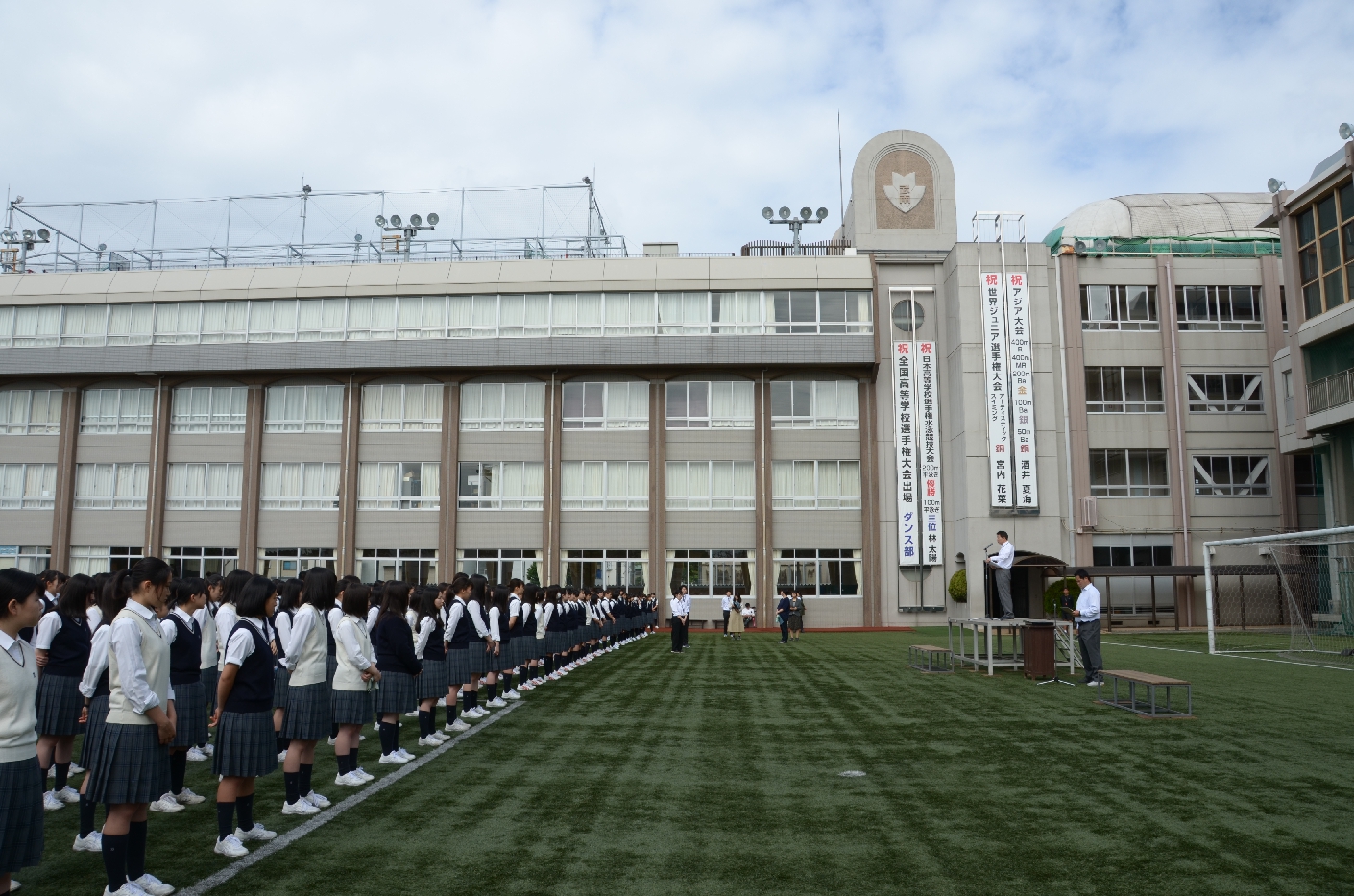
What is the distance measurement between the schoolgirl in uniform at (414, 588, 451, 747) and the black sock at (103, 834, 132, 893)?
4952 mm

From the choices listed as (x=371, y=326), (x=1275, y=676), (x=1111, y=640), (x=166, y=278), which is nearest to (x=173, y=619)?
(x=1275, y=676)

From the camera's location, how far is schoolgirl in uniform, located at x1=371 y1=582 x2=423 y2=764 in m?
9.02

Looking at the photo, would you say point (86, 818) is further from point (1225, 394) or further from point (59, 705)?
point (1225, 394)

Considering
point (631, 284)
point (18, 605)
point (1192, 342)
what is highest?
point (631, 284)

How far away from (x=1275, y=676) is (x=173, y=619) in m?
16.8

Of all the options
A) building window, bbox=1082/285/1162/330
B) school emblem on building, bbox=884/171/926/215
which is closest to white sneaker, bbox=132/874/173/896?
building window, bbox=1082/285/1162/330

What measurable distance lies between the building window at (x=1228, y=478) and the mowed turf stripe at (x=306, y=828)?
109 ft

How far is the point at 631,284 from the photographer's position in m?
36.6

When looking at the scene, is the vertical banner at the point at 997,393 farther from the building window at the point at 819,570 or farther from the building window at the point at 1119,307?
the building window at the point at 819,570

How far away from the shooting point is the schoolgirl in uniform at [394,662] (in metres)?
9.02

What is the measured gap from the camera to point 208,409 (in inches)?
1489

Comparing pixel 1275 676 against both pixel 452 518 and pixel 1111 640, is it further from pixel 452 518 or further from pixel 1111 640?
pixel 452 518

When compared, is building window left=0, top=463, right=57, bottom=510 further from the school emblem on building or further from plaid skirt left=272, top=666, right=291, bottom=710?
plaid skirt left=272, top=666, right=291, bottom=710

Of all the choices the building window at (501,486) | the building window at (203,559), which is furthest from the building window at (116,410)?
the building window at (501,486)
